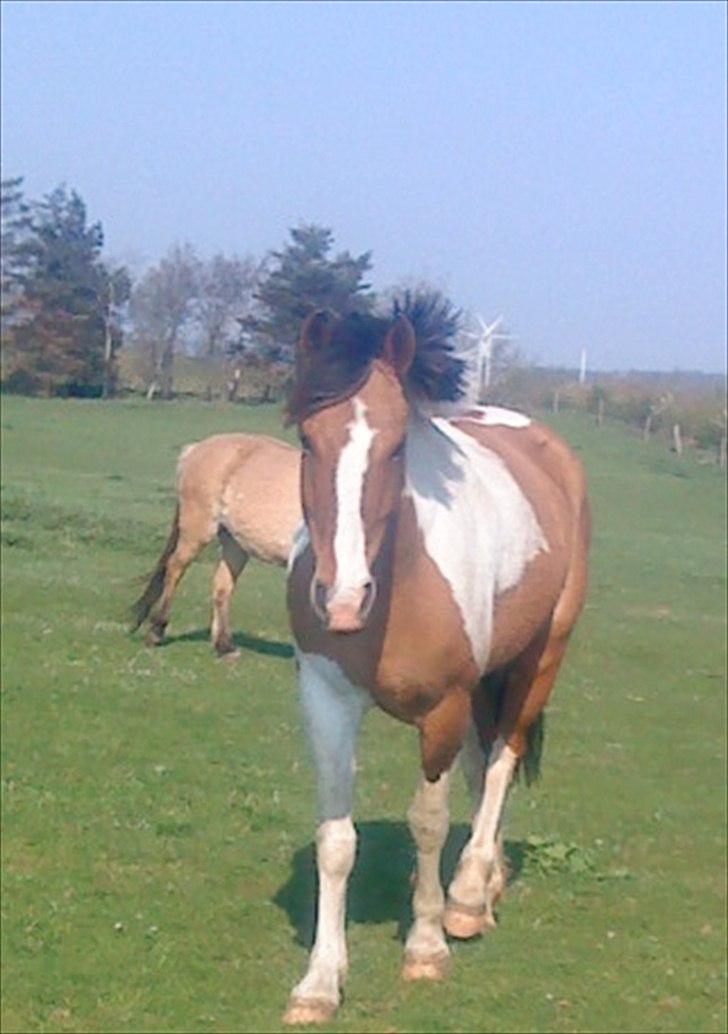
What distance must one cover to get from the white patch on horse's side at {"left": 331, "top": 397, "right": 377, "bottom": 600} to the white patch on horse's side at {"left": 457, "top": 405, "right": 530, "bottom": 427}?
63 cm

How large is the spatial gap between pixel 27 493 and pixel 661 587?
1295 cm

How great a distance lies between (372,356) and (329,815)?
83 centimetres

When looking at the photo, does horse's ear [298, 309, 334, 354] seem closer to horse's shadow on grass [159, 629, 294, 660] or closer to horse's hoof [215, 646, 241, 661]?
horse's hoof [215, 646, 241, 661]

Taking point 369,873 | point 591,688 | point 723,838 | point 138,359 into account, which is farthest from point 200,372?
point 591,688

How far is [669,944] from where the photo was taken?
14.2m

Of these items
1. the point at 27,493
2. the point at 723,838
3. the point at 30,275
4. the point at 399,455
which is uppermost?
the point at 30,275

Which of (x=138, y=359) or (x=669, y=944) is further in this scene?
(x=669, y=944)

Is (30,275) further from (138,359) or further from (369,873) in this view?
(369,873)

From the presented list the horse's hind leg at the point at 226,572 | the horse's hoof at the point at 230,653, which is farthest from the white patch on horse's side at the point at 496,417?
the horse's hoof at the point at 230,653

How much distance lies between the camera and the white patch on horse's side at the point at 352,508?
2541 millimetres

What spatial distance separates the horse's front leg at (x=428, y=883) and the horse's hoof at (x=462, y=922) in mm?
14

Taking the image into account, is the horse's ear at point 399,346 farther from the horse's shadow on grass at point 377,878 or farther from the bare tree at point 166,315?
the horse's shadow on grass at point 377,878

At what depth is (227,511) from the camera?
10969 mm

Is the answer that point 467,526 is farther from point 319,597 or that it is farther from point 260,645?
point 260,645
